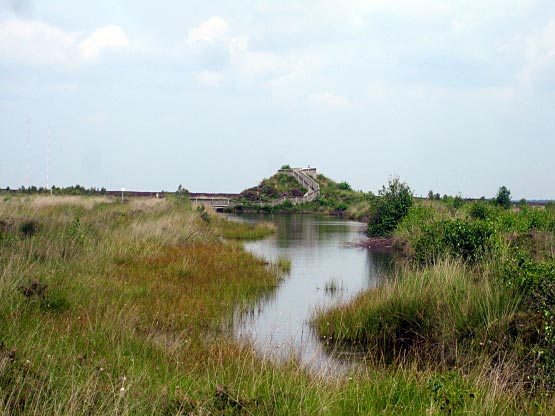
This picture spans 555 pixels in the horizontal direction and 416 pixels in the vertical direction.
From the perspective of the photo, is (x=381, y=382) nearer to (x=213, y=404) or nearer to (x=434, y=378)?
(x=434, y=378)

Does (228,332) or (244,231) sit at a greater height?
(244,231)

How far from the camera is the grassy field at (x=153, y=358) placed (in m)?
4.79

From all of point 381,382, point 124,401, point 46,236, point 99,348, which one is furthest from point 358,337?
point 46,236

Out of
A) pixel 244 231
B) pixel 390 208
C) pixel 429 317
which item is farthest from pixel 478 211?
pixel 429 317

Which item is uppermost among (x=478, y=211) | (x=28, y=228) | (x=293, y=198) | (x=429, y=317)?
(x=293, y=198)

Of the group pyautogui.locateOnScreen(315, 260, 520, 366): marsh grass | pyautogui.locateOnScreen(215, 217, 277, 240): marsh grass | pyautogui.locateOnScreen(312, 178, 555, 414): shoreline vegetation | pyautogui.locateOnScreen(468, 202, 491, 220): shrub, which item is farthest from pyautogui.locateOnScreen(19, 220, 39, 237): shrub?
pyautogui.locateOnScreen(468, 202, 491, 220): shrub

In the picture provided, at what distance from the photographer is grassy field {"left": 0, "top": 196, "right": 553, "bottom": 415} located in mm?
4789

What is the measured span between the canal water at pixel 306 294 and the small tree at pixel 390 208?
2.41m

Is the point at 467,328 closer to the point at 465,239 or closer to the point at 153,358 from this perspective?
the point at 153,358

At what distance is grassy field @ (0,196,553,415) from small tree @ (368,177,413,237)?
61.4 ft

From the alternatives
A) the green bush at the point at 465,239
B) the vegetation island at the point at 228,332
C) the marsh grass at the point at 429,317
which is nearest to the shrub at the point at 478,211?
the vegetation island at the point at 228,332

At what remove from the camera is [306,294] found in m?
14.5

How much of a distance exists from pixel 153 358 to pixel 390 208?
26.3 metres

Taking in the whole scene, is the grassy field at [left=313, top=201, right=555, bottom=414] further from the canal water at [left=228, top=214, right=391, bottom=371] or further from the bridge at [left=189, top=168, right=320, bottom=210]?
the bridge at [left=189, top=168, right=320, bottom=210]
